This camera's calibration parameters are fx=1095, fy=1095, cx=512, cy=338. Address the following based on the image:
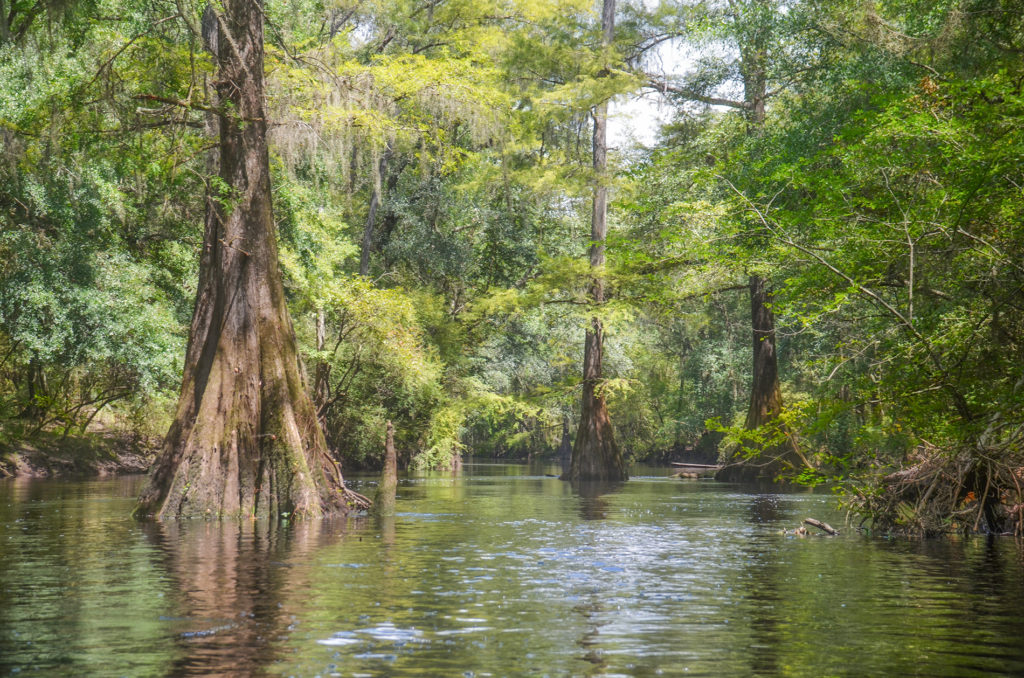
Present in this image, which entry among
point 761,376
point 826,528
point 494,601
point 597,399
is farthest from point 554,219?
point 494,601

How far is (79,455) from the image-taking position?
4022 cm

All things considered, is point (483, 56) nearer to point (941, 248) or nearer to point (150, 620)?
point (941, 248)

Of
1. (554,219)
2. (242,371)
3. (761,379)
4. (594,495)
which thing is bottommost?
(594,495)

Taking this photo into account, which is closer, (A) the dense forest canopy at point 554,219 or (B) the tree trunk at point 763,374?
(A) the dense forest canopy at point 554,219

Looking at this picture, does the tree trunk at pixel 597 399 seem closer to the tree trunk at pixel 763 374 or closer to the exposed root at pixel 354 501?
the tree trunk at pixel 763 374

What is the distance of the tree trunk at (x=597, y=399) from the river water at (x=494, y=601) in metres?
19.6

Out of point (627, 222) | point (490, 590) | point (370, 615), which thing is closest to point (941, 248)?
point (490, 590)

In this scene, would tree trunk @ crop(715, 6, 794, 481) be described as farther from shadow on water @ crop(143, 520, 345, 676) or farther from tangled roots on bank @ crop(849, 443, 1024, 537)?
shadow on water @ crop(143, 520, 345, 676)

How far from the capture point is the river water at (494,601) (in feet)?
24.9

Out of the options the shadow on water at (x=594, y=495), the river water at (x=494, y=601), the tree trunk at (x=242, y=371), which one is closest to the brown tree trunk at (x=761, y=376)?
the shadow on water at (x=594, y=495)

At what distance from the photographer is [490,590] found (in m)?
11.3

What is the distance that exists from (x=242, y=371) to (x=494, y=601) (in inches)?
417

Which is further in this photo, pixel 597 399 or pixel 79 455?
pixel 79 455

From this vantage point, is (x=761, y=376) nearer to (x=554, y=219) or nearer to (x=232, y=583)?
(x=554, y=219)
